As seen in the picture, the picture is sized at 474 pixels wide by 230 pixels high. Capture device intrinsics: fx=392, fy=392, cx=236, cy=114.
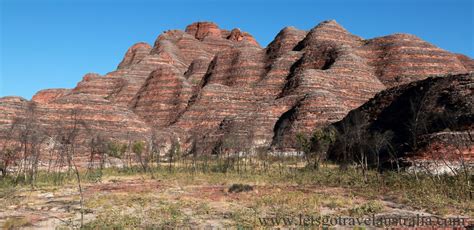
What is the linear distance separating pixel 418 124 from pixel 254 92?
48412 millimetres

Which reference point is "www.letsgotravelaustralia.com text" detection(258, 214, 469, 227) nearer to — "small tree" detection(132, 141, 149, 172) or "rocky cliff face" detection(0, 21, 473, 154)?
"small tree" detection(132, 141, 149, 172)

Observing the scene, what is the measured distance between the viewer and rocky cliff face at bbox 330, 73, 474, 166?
97.5ft

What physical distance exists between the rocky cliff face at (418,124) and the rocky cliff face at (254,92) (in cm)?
1305

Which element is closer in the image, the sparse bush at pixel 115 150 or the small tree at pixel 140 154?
the small tree at pixel 140 154

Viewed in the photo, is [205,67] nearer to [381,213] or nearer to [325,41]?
[325,41]

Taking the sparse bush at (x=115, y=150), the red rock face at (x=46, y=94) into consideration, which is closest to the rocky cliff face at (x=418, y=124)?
the sparse bush at (x=115, y=150)

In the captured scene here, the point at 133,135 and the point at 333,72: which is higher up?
the point at 333,72

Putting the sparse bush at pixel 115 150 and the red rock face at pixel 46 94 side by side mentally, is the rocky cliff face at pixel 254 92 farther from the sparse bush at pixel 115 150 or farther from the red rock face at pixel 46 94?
the red rock face at pixel 46 94

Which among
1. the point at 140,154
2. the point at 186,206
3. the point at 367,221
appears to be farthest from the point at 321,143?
the point at 367,221

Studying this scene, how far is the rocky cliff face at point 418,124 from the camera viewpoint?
29.7 meters

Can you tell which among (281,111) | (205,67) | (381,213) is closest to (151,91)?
(205,67)

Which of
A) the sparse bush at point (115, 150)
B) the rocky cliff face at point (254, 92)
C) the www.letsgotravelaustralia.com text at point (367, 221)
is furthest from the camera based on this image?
the rocky cliff face at point (254, 92)

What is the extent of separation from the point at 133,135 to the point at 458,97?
52.3 meters

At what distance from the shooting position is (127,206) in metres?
17.6
